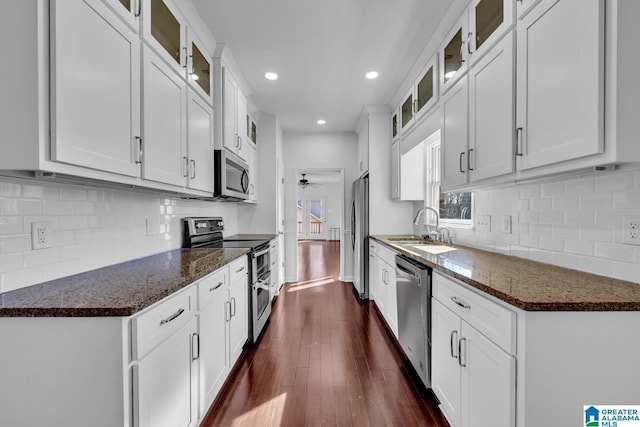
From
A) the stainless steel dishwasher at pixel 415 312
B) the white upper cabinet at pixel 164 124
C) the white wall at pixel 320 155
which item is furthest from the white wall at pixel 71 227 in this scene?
the white wall at pixel 320 155

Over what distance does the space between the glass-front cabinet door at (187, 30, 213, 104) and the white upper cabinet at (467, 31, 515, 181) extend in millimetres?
1924

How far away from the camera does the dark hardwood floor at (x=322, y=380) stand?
176cm

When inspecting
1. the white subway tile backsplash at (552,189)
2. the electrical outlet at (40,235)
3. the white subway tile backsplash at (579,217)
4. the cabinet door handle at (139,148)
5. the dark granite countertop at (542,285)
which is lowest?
the dark granite countertop at (542,285)

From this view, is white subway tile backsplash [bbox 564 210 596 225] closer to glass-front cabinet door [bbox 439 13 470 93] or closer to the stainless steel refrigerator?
glass-front cabinet door [bbox 439 13 470 93]

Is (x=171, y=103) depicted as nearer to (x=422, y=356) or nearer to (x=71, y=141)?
(x=71, y=141)

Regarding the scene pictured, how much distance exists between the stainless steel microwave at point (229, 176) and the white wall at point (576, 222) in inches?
87.0

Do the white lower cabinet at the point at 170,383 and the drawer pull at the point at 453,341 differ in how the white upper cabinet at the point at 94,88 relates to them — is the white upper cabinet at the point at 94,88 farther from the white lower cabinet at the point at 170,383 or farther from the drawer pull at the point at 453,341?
the drawer pull at the point at 453,341

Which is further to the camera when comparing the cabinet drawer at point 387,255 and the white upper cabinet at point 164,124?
the cabinet drawer at point 387,255

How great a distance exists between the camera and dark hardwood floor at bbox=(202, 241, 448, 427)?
1.76 meters

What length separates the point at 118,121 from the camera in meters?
1.34

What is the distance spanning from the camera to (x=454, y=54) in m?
2.20

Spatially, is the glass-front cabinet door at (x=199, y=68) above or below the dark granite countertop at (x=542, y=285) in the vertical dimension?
above

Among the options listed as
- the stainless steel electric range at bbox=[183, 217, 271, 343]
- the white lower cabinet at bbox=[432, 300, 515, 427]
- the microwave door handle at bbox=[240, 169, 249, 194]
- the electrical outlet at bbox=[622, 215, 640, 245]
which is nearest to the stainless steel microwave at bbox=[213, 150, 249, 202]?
the microwave door handle at bbox=[240, 169, 249, 194]

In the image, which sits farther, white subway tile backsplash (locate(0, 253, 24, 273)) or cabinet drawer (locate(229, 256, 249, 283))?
cabinet drawer (locate(229, 256, 249, 283))
